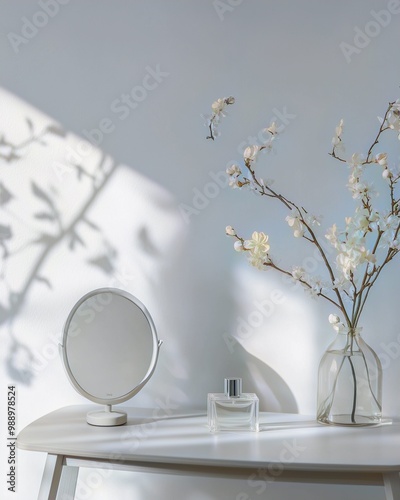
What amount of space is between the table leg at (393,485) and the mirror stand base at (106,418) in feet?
2.08

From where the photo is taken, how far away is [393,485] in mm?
1233

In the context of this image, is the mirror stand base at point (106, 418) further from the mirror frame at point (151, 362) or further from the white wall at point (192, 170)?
the white wall at point (192, 170)

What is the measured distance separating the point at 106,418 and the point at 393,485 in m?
0.67

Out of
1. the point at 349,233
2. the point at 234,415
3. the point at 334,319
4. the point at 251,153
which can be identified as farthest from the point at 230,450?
the point at 251,153

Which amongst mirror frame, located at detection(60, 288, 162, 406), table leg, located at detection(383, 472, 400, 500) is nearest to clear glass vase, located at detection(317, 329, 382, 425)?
table leg, located at detection(383, 472, 400, 500)

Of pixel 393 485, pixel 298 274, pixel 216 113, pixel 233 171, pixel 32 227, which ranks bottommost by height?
pixel 393 485

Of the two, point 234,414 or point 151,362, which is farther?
point 151,362

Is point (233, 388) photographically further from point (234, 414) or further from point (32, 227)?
point (32, 227)

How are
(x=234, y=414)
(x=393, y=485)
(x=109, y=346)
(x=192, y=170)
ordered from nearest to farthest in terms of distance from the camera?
(x=393, y=485) → (x=234, y=414) → (x=109, y=346) → (x=192, y=170)

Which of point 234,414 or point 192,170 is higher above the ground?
point 192,170

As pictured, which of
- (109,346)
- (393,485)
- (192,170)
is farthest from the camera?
(192,170)

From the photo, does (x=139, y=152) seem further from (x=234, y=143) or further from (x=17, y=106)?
(x=17, y=106)

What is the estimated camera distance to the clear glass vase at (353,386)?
1.54 m

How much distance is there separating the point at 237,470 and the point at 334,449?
202mm
